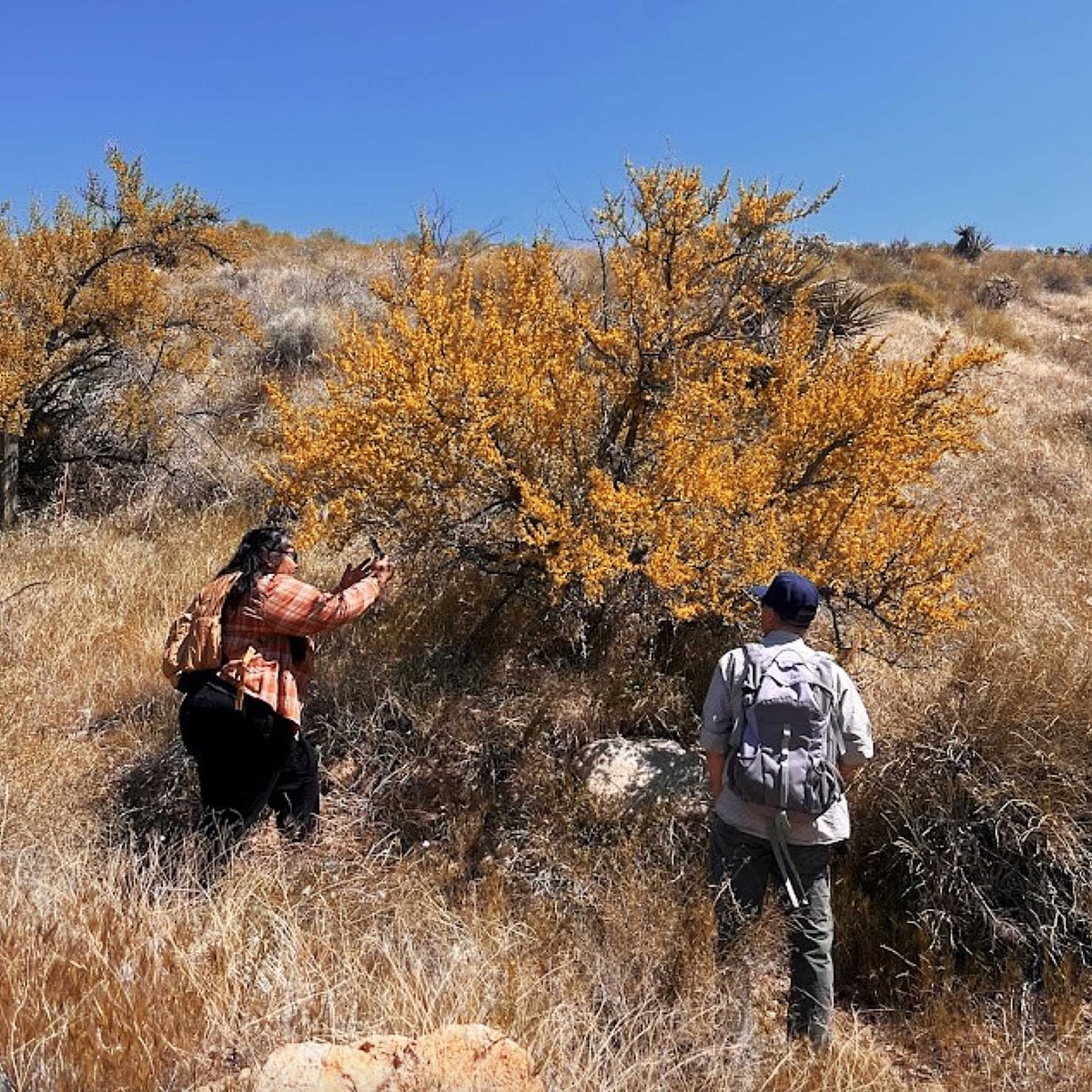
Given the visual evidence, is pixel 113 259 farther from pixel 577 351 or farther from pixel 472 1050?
pixel 472 1050

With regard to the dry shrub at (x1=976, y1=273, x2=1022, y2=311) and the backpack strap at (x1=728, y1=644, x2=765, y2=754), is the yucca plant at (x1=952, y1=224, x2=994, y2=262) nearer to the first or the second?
the dry shrub at (x1=976, y1=273, x2=1022, y2=311)

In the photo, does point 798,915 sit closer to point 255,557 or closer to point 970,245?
point 255,557

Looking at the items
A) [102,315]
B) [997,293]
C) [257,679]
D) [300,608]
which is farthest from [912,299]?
[257,679]

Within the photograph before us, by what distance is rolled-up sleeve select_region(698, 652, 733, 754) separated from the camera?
9.77 feet

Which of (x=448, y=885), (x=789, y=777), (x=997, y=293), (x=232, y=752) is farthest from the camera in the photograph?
(x=997, y=293)

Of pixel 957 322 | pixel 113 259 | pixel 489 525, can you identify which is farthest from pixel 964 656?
pixel 957 322

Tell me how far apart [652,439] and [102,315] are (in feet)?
21.2

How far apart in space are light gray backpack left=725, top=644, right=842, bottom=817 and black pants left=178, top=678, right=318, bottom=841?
1.87 meters

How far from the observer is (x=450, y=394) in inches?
157

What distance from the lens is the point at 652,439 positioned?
4.46 metres

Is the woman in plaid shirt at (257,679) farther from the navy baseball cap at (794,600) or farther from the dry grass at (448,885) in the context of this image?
the navy baseball cap at (794,600)

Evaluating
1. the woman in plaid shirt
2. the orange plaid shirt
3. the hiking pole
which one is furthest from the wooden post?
the hiking pole

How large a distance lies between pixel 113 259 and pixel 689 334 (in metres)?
6.80

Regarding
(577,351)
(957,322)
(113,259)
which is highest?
(957,322)
